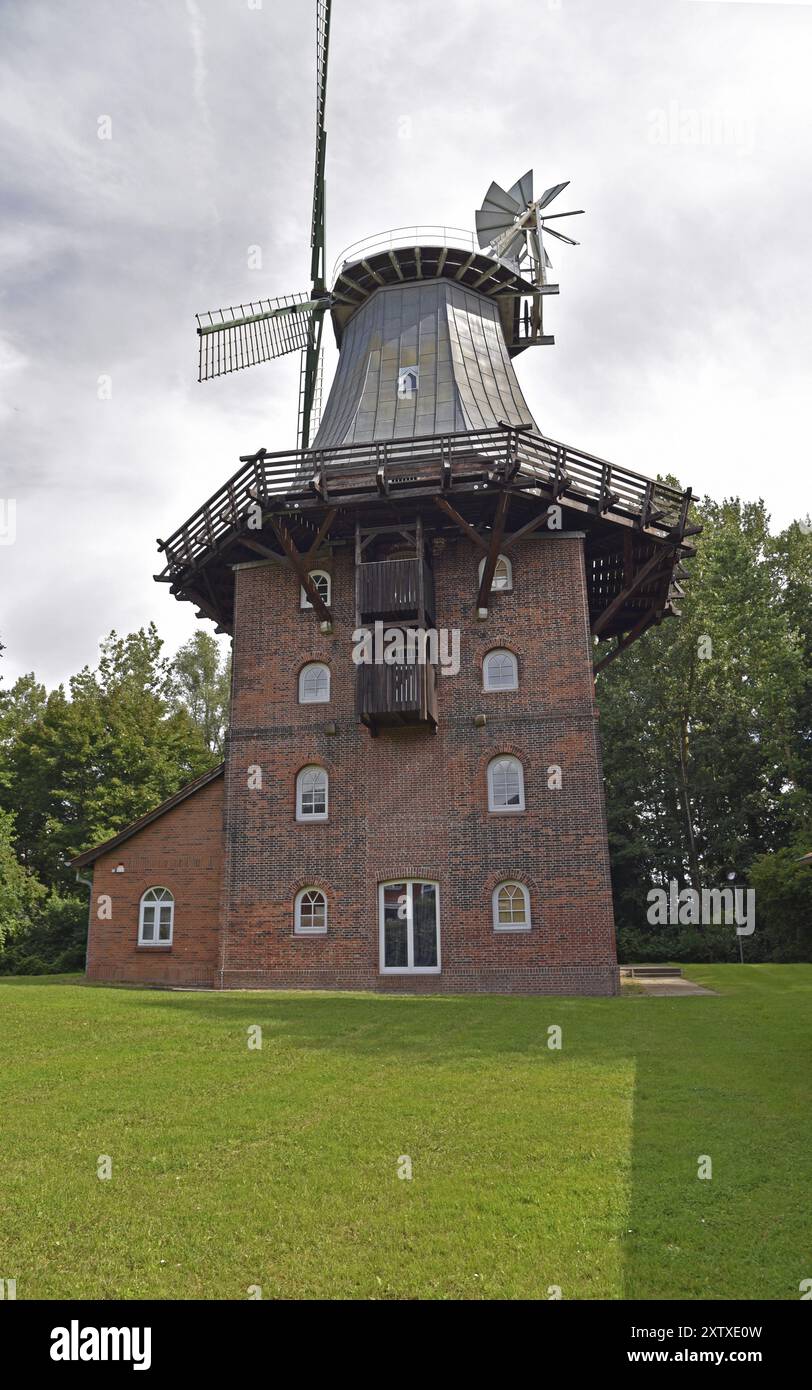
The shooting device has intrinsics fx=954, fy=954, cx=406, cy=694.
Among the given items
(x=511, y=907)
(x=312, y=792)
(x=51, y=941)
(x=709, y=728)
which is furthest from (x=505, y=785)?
(x=51, y=941)

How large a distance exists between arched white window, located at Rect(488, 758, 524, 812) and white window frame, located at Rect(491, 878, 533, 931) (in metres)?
1.48

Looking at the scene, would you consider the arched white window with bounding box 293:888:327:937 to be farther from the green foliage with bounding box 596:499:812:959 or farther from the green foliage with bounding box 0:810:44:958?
the green foliage with bounding box 596:499:812:959

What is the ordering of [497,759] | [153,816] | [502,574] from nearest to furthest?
[497,759], [502,574], [153,816]

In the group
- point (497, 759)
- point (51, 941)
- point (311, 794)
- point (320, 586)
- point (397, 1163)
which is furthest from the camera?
point (51, 941)

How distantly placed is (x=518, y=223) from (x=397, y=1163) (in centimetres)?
2775

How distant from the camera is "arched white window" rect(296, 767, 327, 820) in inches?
807

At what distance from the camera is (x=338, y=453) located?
21.4 metres

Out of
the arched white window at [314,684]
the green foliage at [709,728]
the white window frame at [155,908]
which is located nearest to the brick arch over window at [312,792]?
the arched white window at [314,684]

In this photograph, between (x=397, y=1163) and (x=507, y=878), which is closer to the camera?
(x=397, y=1163)

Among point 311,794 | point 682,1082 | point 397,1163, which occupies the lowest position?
point 397,1163

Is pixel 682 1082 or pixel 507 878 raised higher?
pixel 507 878

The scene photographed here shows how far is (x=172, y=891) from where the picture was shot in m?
21.4

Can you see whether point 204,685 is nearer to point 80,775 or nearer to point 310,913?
point 80,775
